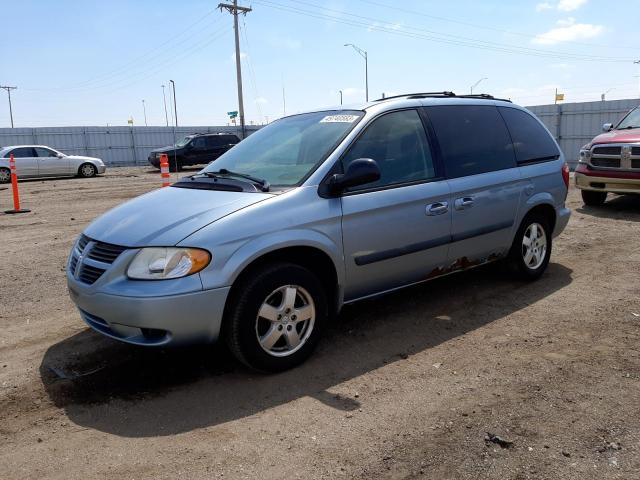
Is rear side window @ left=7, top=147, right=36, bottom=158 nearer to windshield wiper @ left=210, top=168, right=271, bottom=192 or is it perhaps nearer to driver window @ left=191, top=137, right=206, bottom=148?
driver window @ left=191, top=137, right=206, bottom=148

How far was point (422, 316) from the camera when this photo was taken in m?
4.75

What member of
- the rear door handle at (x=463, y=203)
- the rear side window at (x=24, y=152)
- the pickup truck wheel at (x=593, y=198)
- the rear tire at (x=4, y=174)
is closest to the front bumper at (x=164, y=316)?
the rear door handle at (x=463, y=203)

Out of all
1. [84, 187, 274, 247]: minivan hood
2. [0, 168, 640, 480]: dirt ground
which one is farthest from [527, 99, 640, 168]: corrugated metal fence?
[84, 187, 274, 247]: minivan hood

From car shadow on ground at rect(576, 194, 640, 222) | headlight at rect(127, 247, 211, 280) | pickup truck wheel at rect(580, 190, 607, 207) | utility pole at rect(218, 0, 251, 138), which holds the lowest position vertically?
car shadow on ground at rect(576, 194, 640, 222)

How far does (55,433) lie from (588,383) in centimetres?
322

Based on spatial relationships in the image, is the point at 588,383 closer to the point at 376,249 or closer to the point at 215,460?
the point at 376,249

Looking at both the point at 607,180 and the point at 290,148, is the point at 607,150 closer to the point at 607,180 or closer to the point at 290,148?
the point at 607,180

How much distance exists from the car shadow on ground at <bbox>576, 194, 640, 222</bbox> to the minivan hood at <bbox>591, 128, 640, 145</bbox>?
1.26 m

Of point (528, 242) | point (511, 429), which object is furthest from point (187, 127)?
point (511, 429)

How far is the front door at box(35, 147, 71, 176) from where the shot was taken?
2094 centimetres

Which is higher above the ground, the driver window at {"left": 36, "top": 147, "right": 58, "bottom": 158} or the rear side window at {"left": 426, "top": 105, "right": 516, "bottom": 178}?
the driver window at {"left": 36, "top": 147, "right": 58, "bottom": 158}

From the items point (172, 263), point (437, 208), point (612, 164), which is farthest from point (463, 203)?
point (612, 164)

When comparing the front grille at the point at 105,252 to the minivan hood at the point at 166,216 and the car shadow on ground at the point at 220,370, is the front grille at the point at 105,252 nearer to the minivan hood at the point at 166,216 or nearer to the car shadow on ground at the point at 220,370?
the minivan hood at the point at 166,216

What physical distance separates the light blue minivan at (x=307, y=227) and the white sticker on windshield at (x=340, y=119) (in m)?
0.01
